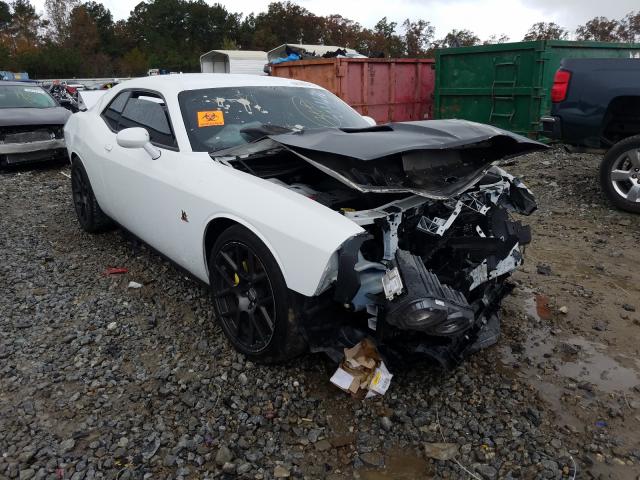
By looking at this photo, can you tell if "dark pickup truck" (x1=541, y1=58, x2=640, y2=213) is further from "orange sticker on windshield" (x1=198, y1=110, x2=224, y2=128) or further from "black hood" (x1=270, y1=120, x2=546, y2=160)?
"orange sticker on windshield" (x1=198, y1=110, x2=224, y2=128)

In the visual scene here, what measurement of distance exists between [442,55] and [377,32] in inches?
1814

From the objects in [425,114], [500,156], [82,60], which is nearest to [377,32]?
[82,60]

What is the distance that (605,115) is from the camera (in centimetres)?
555

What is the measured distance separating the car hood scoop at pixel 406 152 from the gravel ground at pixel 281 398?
1063mm

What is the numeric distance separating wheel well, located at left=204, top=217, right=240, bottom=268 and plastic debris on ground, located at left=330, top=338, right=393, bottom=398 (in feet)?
3.14

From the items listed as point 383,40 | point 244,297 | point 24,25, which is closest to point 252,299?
point 244,297

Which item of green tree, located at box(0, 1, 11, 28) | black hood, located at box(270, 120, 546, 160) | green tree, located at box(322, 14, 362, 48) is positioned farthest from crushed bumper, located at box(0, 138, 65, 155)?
green tree, located at box(0, 1, 11, 28)

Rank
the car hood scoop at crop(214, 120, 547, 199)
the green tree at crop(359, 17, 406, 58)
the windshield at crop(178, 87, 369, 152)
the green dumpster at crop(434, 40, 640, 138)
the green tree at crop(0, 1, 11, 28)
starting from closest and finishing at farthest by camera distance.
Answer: the car hood scoop at crop(214, 120, 547, 199) → the windshield at crop(178, 87, 369, 152) → the green dumpster at crop(434, 40, 640, 138) → the green tree at crop(359, 17, 406, 58) → the green tree at crop(0, 1, 11, 28)

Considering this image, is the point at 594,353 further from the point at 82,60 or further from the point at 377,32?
the point at 82,60

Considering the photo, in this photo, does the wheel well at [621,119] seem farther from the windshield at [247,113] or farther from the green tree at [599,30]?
the green tree at [599,30]

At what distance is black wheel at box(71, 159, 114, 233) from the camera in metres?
4.86

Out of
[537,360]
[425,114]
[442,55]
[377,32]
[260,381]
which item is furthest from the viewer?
[377,32]

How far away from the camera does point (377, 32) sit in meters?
52.3

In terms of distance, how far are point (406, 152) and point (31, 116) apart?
315 inches
